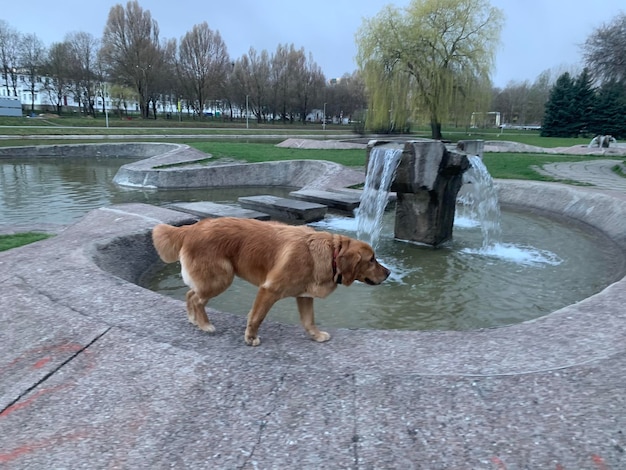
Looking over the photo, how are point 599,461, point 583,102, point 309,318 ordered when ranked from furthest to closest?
point 583,102 < point 309,318 < point 599,461

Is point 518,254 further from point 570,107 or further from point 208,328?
point 570,107

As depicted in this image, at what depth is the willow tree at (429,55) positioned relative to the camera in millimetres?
35438

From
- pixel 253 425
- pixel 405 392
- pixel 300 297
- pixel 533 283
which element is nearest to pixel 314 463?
pixel 253 425

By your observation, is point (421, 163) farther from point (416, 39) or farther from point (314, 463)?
point (416, 39)

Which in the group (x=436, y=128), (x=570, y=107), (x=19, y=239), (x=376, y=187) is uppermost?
(x=570, y=107)

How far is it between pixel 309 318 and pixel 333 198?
350 inches

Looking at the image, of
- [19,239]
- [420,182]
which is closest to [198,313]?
[19,239]

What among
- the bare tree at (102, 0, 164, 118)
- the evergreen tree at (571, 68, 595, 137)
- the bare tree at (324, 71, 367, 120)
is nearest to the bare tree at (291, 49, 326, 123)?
the bare tree at (324, 71, 367, 120)

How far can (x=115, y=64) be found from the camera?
207 ft

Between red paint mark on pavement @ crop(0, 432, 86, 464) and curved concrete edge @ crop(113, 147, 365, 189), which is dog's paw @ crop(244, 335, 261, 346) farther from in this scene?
curved concrete edge @ crop(113, 147, 365, 189)

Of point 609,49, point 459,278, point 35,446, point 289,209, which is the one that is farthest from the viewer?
point 609,49

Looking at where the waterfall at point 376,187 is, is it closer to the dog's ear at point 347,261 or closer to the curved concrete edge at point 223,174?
the dog's ear at point 347,261

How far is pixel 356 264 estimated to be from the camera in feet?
12.0

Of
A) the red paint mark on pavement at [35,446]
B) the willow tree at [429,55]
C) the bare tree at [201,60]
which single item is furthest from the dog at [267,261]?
the bare tree at [201,60]
